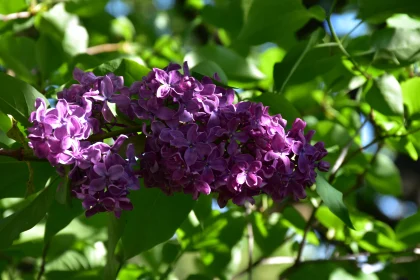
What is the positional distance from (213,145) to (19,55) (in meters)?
0.83

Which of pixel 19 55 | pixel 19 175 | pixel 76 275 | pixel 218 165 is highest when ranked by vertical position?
pixel 218 165

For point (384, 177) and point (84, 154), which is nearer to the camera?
point (84, 154)

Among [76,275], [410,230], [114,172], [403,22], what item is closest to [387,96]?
[403,22]

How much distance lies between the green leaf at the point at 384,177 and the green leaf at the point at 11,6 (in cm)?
95

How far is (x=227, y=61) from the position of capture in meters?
1.33

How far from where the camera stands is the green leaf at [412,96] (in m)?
1.26

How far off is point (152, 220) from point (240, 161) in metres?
0.22

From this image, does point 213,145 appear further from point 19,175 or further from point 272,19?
point 272,19

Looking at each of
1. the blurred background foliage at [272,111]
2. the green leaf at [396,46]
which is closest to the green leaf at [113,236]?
the blurred background foliage at [272,111]

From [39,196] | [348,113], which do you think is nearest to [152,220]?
[39,196]

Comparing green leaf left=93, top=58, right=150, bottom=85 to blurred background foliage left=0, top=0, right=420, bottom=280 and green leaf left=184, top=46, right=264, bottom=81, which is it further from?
green leaf left=184, top=46, right=264, bottom=81

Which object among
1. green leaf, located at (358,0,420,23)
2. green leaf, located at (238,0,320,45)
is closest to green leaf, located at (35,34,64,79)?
green leaf, located at (238,0,320,45)

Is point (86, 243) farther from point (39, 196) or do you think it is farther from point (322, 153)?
point (322, 153)

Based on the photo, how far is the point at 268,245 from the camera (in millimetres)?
1577
